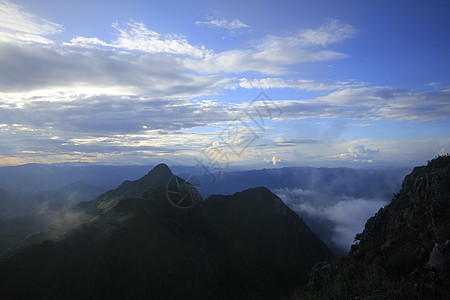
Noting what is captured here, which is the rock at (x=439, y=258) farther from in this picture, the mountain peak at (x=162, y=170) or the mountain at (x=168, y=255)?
the mountain peak at (x=162, y=170)

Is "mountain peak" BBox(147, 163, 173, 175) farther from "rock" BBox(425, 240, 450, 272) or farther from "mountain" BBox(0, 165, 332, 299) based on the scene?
"rock" BBox(425, 240, 450, 272)

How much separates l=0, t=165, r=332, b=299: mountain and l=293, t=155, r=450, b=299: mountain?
164 ft

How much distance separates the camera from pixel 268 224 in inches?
4518

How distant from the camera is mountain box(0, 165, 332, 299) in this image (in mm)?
53000

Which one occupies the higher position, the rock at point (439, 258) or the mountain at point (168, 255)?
the rock at point (439, 258)

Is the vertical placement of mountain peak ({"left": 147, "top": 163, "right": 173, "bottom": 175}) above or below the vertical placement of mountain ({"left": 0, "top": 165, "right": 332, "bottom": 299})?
above

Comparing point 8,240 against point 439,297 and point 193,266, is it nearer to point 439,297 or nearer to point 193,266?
point 193,266

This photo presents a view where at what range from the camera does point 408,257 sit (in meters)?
16.3

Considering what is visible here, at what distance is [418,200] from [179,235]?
235ft

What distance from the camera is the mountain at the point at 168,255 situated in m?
53.0

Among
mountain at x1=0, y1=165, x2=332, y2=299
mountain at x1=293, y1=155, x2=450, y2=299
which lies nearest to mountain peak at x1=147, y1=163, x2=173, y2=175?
mountain at x1=0, y1=165, x2=332, y2=299

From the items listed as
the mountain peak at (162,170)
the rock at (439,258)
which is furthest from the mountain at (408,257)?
the mountain peak at (162,170)

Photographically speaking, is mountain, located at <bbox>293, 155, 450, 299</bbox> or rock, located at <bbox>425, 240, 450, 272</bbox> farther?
rock, located at <bbox>425, 240, 450, 272</bbox>

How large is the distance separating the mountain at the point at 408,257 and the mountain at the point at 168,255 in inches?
1965
